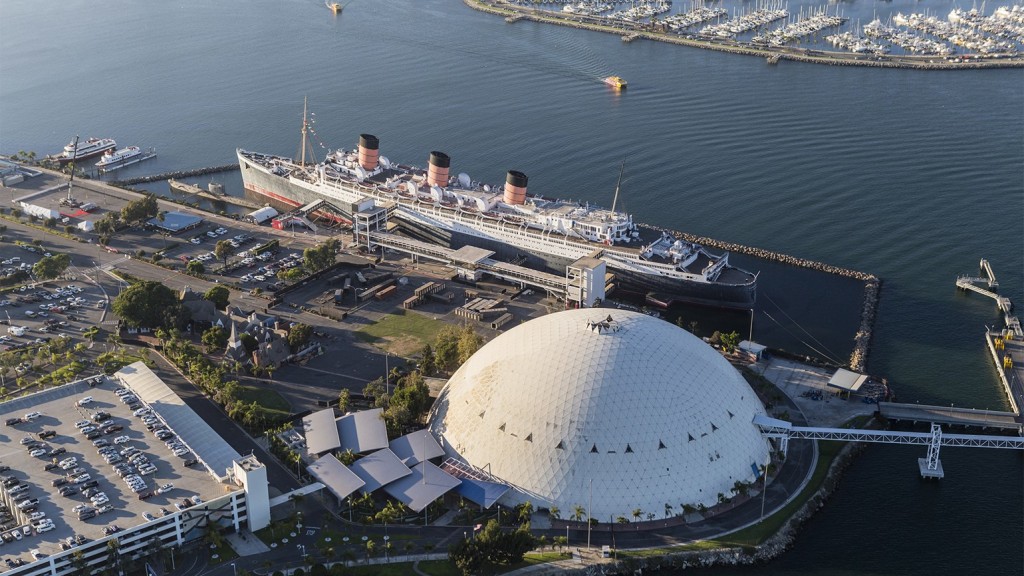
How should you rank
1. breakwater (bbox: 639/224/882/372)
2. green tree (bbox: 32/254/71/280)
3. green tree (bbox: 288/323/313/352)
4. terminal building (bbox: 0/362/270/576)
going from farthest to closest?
1. green tree (bbox: 32/254/71/280)
2. breakwater (bbox: 639/224/882/372)
3. green tree (bbox: 288/323/313/352)
4. terminal building (bbox: 0/362/270/576)

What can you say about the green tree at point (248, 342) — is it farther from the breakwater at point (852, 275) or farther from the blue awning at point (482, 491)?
the breakwater at point (852, 275)

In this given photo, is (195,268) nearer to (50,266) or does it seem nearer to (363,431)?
(50,266)

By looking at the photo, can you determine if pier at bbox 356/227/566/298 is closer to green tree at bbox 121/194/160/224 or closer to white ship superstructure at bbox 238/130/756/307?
white ship superstructure at bbox 238/130/756/307

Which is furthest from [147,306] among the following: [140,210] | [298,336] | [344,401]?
[140,210]

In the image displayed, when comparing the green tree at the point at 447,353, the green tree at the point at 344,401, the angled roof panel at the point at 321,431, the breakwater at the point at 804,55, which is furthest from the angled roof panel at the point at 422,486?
the breakwater at the point at 804,55

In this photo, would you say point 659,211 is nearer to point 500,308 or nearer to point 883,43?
point 500,308

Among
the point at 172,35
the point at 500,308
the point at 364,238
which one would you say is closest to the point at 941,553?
the point at 500,308

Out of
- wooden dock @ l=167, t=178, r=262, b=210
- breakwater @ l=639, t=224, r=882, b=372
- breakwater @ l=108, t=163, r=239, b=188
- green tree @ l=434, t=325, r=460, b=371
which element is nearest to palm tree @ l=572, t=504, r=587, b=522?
green tree @ l=434, t=325, r=460, b=371
